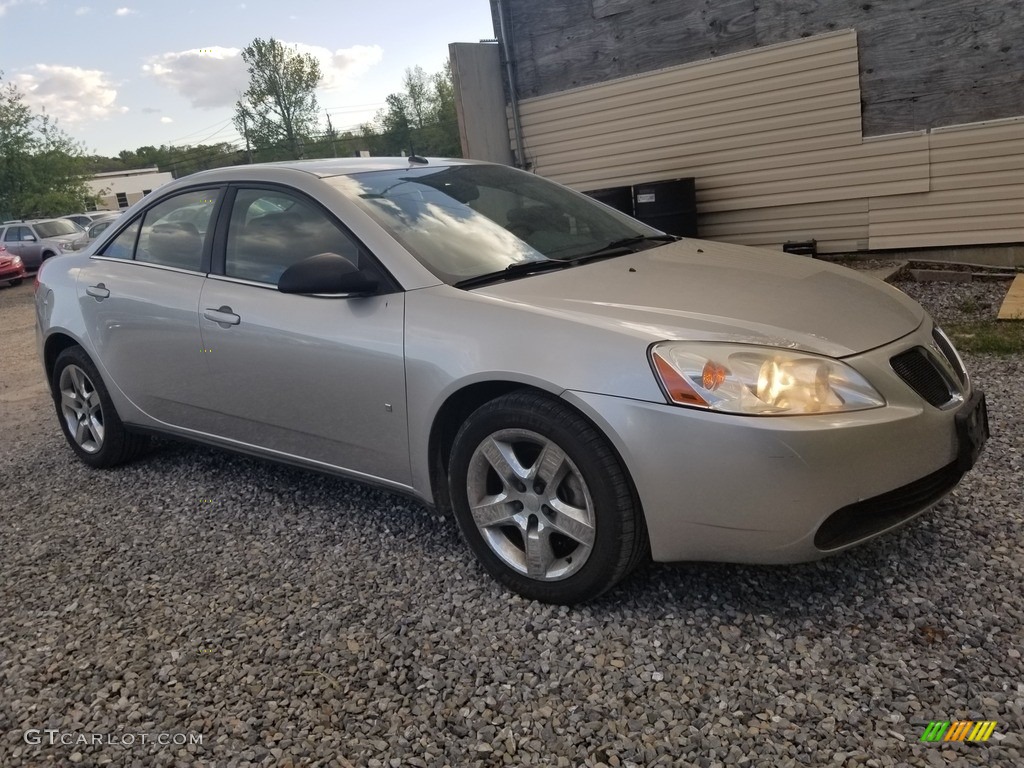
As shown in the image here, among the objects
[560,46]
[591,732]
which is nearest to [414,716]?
[591,732]

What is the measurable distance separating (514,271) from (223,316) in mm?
1357

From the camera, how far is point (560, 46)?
1027 centimetres

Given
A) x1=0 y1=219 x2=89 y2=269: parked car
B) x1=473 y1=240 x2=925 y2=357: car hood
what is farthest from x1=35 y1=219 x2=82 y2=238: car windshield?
x1=473 y1=240 x2=925 y2=357: car hood

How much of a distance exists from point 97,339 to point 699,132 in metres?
7.16

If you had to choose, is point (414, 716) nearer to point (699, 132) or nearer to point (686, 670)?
point (686, 670)

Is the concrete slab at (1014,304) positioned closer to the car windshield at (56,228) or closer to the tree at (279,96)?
the car windshield at (56,228)

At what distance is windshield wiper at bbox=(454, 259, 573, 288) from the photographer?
3127 mm

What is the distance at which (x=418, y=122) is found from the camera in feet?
193

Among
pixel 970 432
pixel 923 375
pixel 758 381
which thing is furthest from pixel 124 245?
pixel 970 432

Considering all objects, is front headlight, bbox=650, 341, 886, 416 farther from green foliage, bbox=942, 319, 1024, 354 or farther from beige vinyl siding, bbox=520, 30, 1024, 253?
beige vinyl siding, bbox=520, 30, 1024, 253

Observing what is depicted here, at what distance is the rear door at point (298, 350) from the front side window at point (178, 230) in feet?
0.64

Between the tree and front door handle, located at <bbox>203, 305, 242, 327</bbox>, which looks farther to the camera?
the tree

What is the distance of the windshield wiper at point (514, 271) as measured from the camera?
313cm

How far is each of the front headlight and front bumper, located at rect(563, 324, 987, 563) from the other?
1.5 inches
